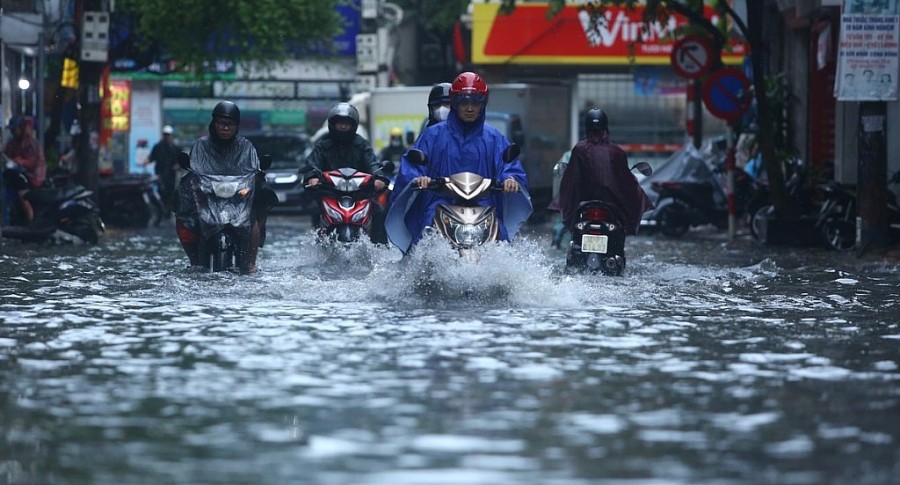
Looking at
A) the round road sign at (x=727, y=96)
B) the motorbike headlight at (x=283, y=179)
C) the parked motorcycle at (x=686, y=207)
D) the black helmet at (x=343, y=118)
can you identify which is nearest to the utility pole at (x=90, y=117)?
the motorbike headlight at (x=283, y=179)

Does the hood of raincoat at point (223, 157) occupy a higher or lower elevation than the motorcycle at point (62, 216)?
higher

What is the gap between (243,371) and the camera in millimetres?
9297

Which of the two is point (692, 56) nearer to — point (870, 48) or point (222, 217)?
point (870, 48)

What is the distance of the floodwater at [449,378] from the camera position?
6703 millimetres

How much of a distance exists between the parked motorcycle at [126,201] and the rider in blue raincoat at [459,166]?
60.4ft

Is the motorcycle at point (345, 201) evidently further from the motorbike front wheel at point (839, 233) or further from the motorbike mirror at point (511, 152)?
the motorbike front wheel at point (839, 233)

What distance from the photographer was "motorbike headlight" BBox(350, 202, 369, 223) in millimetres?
17484

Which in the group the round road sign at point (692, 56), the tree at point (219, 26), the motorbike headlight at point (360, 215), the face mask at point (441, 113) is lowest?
the motorbike headlight at point (360, 215)

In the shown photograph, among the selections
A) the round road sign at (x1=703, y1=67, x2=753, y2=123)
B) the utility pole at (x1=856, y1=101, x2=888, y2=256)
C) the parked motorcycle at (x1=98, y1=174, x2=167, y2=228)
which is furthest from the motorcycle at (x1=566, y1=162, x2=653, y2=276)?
the parked motorcycle at (x1=98, y1=174, x2=167, y2=228)

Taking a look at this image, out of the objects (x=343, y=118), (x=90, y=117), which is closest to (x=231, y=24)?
(x=90, y=117)

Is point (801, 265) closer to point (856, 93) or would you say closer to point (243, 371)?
point (856, 93)

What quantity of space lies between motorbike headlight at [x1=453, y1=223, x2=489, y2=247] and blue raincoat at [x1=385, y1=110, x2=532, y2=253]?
1.31 ft

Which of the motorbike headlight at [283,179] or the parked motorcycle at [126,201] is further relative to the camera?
the motorbike headlight at [283,179]

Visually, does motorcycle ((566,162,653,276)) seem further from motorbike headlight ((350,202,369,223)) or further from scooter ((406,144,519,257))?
scooter ((406,144,519,257))
